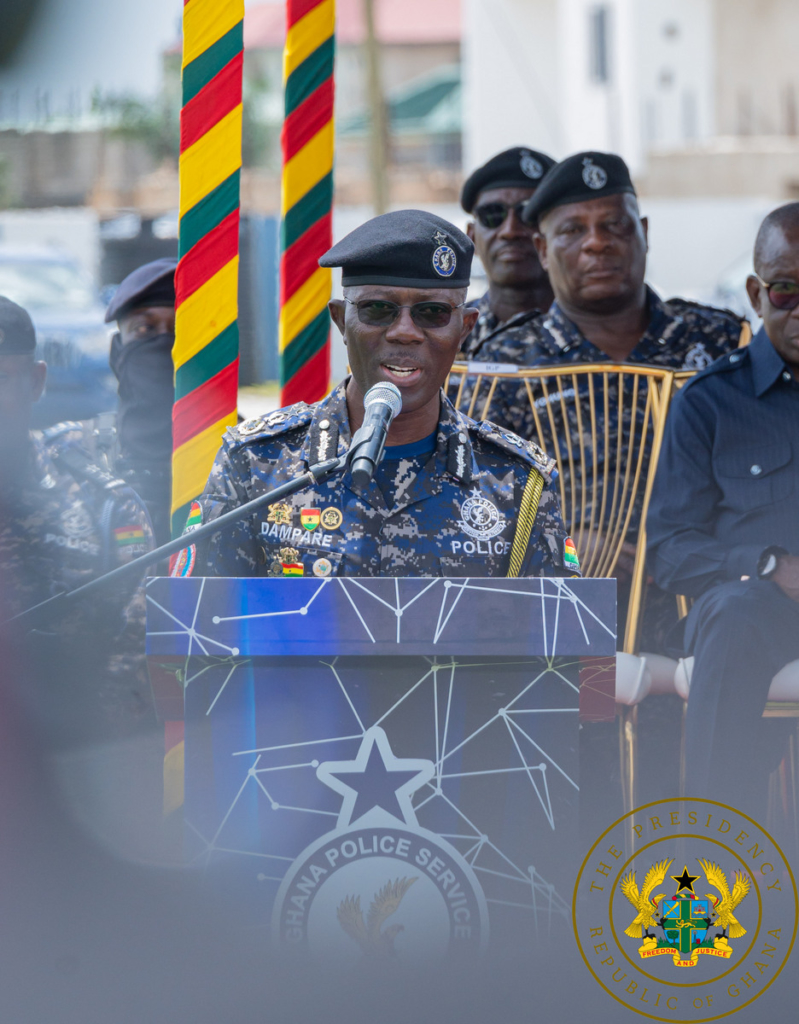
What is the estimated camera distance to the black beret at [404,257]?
208 cm

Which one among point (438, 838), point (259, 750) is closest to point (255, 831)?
point (259, 750)

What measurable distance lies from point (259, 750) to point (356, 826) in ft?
0.47

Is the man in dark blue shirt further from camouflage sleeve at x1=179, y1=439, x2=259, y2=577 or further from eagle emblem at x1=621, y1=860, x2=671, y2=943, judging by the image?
camouflage sleeve at x1=179, y1=439, x2=259, y2=577

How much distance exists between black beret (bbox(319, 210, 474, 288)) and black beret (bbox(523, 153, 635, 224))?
1.45 m

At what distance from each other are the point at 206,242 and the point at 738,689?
1.38m

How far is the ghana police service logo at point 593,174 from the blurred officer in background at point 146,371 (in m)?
1.13

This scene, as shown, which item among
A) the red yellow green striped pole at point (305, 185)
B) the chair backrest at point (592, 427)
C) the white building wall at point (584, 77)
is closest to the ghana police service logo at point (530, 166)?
the chair backrest at point (592, 427)

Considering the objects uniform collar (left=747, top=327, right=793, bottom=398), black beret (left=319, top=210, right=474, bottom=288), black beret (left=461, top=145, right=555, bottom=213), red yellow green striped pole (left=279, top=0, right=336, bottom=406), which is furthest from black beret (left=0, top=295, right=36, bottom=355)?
black beret (left=461, top=145, right=555, bottom=213)

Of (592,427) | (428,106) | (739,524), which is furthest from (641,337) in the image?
(428,106)

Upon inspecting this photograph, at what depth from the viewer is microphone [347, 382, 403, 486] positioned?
1510 mm

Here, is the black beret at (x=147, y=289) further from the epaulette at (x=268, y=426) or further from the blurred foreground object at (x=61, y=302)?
the blurred foreground object at (x=61, y=302)

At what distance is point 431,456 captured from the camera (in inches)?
88.7

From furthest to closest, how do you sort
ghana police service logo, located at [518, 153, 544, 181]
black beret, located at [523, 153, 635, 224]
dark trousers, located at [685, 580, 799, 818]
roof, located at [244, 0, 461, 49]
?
roof, located at [244, 0, 461, 49]
ghana police service logo, located at [518, 153, 544, 181]
black beret, located at [523, 153, 635, 224]
dark trousers, located at [685, 580, 799, 818]

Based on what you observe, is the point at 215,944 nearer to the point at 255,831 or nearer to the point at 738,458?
the point at 255,831
